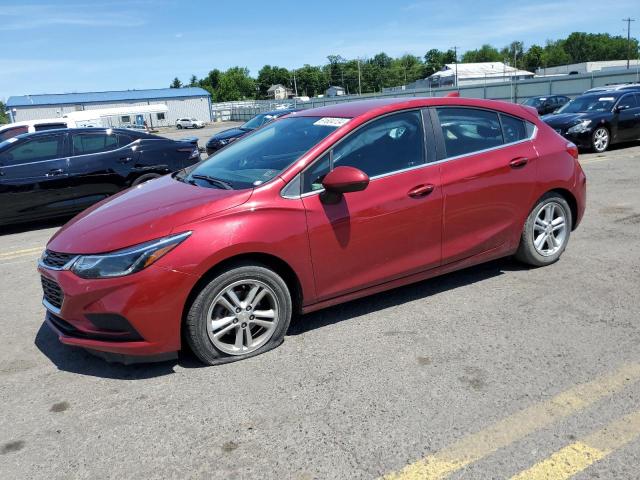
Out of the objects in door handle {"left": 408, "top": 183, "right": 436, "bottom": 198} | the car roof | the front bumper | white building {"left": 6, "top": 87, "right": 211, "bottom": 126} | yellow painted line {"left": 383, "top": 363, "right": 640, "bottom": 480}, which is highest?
white building {"left": 6, "top": 87, "right": 211, "bottom": 126}

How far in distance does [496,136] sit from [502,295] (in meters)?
1.34

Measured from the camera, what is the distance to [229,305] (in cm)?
350

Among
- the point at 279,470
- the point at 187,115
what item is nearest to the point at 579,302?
the point at 279,470

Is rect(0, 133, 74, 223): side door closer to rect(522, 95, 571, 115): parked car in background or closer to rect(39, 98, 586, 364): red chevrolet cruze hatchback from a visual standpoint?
rect(39, 98, 586, 364): red chevrolet cruze hatchback

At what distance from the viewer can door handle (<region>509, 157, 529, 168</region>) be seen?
4.62 metres

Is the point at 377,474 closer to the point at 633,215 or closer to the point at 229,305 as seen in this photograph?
the point at 229,305

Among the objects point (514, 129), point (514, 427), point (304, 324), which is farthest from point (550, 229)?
point (514, 427)

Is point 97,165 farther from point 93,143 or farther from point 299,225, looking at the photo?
point 299,225

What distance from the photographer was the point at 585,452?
99.8 inches

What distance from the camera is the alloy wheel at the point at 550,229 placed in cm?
497

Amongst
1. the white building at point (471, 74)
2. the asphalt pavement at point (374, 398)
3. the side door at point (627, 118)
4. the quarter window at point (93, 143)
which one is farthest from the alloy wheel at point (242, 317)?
the white building at point (471, 74)

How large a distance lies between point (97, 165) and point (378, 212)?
20.2 feet

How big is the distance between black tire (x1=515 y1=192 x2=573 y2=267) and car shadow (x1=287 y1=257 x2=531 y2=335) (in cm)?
16

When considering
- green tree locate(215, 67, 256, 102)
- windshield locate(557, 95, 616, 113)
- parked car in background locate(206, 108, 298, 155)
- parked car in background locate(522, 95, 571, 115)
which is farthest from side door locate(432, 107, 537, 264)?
green tree locate(215, 67, 256, 102)
